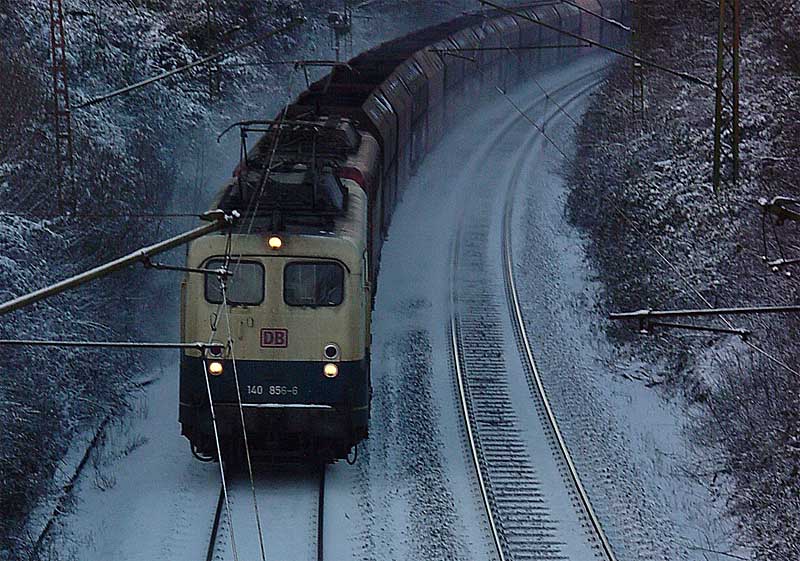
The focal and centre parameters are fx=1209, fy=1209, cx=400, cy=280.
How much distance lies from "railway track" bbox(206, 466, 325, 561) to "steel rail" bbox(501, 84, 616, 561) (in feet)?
10.7

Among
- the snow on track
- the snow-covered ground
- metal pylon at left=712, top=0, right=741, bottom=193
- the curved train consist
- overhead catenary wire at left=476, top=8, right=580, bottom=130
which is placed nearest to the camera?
the snow on track

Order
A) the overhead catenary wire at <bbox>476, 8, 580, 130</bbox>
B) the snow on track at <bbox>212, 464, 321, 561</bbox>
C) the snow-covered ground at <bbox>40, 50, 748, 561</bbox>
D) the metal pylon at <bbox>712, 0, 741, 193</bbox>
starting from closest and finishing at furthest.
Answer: the snow on track at <bbox>212, 464, 321, 561</bbox>
the snow-covered ground at <bbox>40, 50, 748, 561</bbox>
the metal pylon at <bbox>712, 0, 741, 193</bbox>
the overhead catenary wire at <bbox>476, 8, 580, 130</bbox>

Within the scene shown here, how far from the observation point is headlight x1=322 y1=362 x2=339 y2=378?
1462cm

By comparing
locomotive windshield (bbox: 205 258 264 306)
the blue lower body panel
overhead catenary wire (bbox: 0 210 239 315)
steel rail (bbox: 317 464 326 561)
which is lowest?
steel rail (bbox: 317 464 326 561)

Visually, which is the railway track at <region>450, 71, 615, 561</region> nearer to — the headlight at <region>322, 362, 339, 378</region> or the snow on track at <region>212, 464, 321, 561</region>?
the snow on track at <region>212, 464, 321, 561</region>

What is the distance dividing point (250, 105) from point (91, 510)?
23250 millimetres

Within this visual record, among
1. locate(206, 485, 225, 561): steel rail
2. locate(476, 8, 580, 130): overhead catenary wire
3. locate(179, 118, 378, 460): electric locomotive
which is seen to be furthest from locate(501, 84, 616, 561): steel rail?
locate(476, 8, 580, 130): overhead catenary wire

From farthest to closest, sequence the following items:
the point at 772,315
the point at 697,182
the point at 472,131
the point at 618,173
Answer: the point at 472,131 < the point at 618,173 < the point at 697,182 < the point at 772,315

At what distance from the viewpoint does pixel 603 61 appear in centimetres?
5547

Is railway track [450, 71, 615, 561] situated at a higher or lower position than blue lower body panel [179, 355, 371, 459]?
lower

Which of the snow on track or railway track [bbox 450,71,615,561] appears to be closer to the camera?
the snow on track

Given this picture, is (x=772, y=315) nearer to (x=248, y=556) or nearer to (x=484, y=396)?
(x=484, y=396)

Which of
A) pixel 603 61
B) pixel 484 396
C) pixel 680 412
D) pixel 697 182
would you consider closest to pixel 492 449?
pixel 484 396

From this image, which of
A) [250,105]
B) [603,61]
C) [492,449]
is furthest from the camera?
[603,61]
